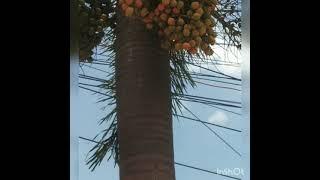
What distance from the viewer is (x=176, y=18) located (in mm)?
900

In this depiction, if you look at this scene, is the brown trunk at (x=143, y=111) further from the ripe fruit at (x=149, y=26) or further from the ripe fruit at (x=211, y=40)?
the ripe fruit at (x=211, y=40)

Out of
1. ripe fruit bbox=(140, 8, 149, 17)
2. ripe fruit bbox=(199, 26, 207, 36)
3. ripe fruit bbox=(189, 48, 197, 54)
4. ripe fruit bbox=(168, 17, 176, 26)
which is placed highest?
ripe fruit bbox=(140, 8, 149, 17)

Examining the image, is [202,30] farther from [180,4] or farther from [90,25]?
[90,25]

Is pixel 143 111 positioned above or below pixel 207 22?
below

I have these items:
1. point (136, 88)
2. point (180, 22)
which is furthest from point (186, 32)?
point (136, 88)

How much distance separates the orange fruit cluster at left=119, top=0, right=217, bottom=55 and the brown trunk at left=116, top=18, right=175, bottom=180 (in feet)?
0.13

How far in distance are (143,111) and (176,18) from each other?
0.64 feet

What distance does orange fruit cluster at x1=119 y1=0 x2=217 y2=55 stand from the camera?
88cm

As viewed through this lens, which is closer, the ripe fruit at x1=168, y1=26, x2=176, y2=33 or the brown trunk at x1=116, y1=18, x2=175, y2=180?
the brown trunk at x1=116, y1=18, x2=175, y2=180

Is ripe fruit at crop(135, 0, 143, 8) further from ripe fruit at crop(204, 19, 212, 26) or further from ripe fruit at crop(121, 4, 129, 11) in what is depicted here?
ripe fruit at crop(204, 19, 212, 26)

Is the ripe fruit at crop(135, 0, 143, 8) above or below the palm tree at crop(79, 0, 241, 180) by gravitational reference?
above

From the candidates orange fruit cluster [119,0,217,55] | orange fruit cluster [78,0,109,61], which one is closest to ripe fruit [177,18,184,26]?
orange fruit cluster [119,0,217,55]

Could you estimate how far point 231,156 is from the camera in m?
0.91
